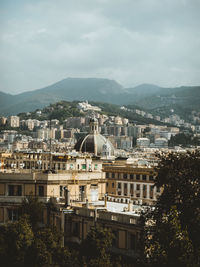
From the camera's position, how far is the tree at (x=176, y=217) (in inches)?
1004

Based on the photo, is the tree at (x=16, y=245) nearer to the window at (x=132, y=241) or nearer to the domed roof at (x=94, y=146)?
the window at (x=132, y=241)

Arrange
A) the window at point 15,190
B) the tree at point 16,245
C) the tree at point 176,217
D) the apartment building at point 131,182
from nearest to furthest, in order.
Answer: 1. the tree at point 176,217
2. the tree at point 16,245
3. the window at point 15,190
4. the apartment building at point 131,182

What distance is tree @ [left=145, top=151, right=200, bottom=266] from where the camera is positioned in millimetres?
25500

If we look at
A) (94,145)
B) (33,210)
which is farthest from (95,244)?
(94,145)

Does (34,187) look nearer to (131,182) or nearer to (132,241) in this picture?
(132,241)

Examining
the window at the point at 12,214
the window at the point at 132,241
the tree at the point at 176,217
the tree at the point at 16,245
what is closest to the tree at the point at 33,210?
the window at the point at 12,214

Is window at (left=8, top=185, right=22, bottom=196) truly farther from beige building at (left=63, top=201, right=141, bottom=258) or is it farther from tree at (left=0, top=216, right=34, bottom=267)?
tree at (left=0, top=216, right=34, bottom=267)

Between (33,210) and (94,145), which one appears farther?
(94,145)

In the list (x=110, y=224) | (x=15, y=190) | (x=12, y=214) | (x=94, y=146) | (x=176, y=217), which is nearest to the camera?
(x=176, y=217)

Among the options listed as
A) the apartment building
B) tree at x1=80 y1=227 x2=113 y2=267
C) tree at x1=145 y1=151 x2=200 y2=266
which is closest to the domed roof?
the apartment building

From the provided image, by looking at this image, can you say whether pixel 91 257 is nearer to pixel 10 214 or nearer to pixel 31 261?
pixel 31 261

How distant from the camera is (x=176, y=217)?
2645 cm

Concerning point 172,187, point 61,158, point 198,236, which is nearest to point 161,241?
point 198,236

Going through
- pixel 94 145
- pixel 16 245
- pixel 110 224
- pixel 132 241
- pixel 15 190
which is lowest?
pixel 132 241
